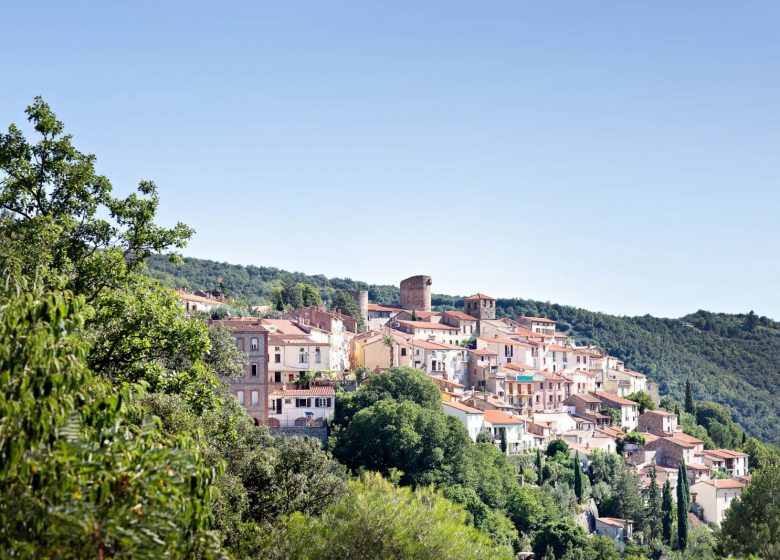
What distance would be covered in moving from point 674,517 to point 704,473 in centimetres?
1502

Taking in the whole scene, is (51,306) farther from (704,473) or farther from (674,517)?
(704,473)

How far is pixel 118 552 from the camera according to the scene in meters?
7.79

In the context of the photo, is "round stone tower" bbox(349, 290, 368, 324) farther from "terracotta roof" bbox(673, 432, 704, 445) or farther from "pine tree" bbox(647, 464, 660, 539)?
"pine tree" bbox(647, 464, 660, 539)

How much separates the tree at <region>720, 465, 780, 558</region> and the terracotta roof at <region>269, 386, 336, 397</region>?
31970mm

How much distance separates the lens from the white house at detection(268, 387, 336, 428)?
63.2 meters

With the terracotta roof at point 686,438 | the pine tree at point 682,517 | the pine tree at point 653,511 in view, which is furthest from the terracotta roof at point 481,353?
the pine tree at point 682,517

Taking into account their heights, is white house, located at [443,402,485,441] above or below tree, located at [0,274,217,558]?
below

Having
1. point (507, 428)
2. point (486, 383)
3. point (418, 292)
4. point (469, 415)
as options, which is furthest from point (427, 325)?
point (469, 415)

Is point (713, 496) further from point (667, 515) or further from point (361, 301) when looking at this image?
point (361, 301)

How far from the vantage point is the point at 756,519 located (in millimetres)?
37438

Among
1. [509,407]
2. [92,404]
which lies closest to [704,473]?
[509,407]

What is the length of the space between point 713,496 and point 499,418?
22198mm

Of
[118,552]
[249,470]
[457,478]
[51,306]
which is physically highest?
[51,306]

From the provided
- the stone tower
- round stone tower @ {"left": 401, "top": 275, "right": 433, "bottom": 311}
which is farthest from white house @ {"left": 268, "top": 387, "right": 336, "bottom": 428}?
round stone tower @ {"left": 401, "top": 275, "right": 433, "bottom": 311}
